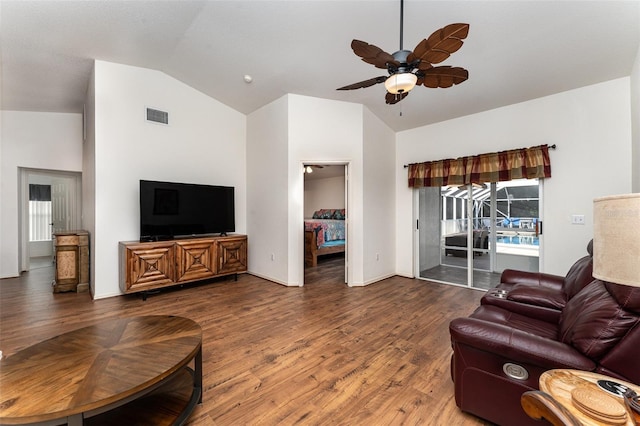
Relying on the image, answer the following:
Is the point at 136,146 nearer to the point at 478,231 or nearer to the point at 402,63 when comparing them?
the point at 402,63

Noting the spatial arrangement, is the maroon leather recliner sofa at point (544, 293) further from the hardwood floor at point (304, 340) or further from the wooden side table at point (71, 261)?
the wooden side table at point (71, 261)

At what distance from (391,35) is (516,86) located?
→ 6.40 ft

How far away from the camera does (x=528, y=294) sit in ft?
7.37

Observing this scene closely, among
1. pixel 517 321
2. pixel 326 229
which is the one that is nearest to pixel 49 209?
pixel 326 229

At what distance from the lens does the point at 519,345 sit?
1352 millimetres

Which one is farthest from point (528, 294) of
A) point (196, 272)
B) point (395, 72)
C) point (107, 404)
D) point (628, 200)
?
point (196, 272)

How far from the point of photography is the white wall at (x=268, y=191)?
4402 mm

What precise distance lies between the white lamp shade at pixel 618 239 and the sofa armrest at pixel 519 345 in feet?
1.94

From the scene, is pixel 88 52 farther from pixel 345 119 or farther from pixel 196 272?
pixel 345 119

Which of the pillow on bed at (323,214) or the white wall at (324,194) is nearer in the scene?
the pillow on bed at (323,214)

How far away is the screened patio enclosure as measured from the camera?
4.00m

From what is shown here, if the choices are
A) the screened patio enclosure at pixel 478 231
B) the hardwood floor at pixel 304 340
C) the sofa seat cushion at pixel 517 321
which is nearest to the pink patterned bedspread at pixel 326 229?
the hardwood floor at pixel 304 340

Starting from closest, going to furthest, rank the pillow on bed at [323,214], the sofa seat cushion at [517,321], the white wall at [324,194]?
the sofa seat cushion at [517,321], the pillow on bed at [323,214], the white wall at [324,194]

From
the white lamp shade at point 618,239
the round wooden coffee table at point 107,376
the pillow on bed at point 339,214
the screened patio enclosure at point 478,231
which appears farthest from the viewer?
the pillow on bed at point 339,214
